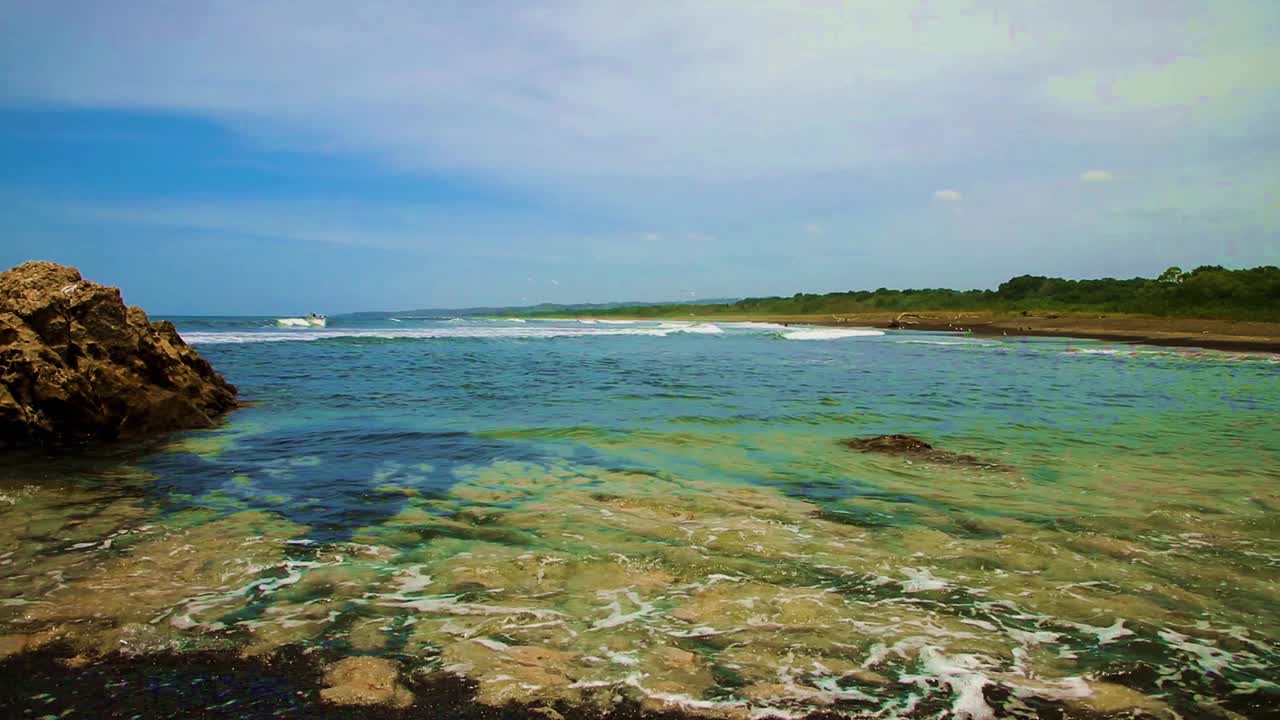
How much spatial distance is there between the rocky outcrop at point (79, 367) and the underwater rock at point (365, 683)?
9275 millimetres

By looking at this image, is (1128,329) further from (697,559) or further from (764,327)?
(697,559)

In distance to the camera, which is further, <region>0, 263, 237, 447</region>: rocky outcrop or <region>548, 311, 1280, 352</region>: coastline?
<region>548, 311, 1280, 352</region>: coastline

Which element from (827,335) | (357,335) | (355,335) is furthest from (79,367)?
(827,335)

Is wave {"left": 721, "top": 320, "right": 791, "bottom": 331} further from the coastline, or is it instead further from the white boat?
the white boat

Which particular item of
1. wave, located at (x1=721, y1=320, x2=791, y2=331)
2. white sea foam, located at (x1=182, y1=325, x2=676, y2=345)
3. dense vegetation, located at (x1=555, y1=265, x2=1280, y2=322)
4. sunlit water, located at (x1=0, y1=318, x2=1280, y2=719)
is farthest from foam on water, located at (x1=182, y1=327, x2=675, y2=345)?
dense vegetation, located at (x1=555, y1=265, x2=1280, y2=322)

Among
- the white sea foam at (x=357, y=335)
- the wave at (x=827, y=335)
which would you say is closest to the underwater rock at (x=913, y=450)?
the white sea foam at (x=357, y=335)

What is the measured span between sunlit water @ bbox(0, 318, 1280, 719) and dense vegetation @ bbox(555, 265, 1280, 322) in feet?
151

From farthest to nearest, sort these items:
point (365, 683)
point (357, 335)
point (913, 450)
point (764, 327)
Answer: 1. point (764, 327)
2. point (357, 335)
3. point (913, 450)
4. point (365, 683)

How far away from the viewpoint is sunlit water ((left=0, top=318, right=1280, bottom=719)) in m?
3.63

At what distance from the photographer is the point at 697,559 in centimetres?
539

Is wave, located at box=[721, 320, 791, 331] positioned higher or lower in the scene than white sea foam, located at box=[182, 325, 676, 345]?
higher

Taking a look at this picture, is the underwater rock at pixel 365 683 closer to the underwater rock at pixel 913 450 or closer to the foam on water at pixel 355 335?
the underwater rock at pixel 913 450

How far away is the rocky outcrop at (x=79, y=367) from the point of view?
986cm

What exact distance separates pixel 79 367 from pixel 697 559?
33.2 feet
